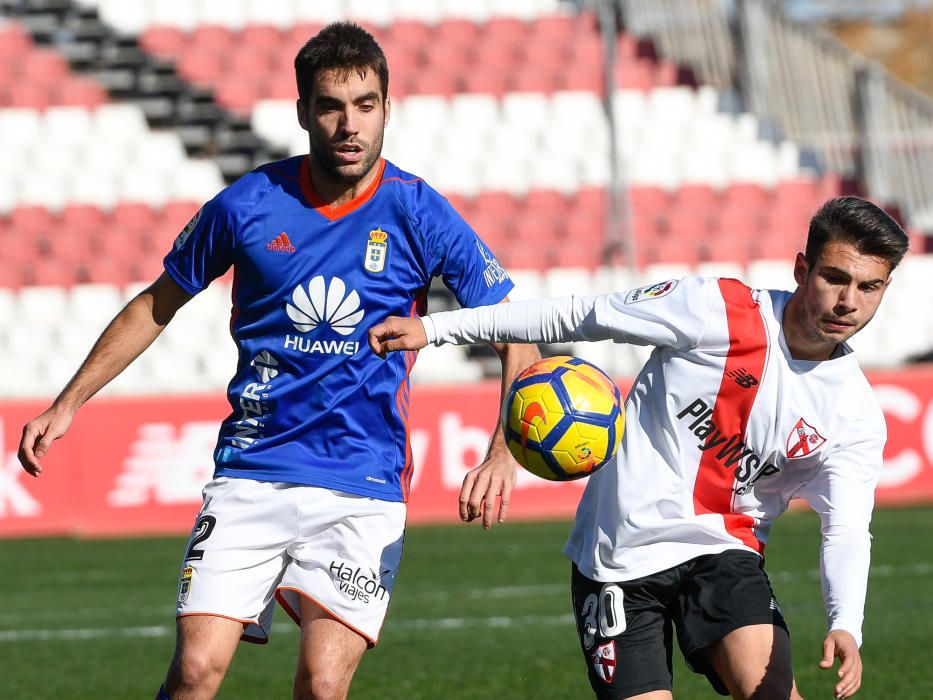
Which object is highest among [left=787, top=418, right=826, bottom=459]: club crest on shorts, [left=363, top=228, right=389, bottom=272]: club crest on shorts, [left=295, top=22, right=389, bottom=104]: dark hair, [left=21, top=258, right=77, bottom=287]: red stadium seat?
[left=295, top=22, right=389, bottom=104]: dark hair

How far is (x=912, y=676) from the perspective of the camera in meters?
6.51

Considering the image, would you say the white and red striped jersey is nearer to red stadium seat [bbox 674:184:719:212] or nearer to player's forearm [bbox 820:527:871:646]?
player's forearm [bbox 820:527:871:646]

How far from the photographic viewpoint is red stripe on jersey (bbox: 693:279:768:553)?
4133mm

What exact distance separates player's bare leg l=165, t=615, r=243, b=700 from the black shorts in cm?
102

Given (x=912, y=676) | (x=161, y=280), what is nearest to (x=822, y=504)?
(x=161, y=280)

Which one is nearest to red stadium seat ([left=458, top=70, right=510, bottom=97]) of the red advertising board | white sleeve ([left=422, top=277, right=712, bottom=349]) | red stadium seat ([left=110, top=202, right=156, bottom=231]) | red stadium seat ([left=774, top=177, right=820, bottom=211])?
red stadium seat ([left=774, top=177, right=820, bottom=211])

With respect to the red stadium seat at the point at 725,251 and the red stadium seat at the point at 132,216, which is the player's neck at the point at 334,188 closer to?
the red stadium seat at the point at 725,251

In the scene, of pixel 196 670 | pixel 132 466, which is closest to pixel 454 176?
pixel 132 466

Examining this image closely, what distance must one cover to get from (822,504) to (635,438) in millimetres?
561

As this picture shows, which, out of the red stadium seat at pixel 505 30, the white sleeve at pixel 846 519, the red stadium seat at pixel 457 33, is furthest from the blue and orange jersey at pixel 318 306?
the red stadium seat at pixel 457 33

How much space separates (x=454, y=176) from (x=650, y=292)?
14472mm

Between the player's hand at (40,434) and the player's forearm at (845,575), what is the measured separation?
2.21 m

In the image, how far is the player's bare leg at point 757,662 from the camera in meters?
4.05

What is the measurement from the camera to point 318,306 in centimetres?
430
